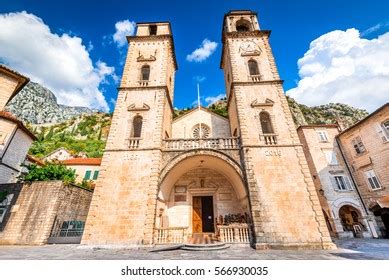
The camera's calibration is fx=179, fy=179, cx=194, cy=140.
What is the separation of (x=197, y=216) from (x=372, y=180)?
16675 mm

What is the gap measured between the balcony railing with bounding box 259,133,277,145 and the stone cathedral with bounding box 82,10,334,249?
0.22 ft

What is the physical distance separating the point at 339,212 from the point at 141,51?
25.4 meters

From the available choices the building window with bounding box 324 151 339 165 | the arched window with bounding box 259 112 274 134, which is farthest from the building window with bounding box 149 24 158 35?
the building window with bounding box 324 151 339 165

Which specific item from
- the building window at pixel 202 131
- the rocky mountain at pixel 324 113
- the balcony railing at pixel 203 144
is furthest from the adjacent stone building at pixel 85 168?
the rocky mountain at pixel 324 113

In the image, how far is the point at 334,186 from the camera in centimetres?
1795

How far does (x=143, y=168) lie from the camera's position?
11.2 meters

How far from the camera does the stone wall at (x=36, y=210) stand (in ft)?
A: 36.2

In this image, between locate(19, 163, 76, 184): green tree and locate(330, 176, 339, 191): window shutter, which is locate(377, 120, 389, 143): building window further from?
locate(19, 163, 76, 184): green tree

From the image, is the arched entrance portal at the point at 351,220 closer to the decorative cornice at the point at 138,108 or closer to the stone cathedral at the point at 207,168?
the stone cathedral at the point at 207,168

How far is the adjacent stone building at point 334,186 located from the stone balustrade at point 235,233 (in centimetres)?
1234

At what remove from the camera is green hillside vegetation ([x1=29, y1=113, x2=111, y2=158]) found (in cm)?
5218
